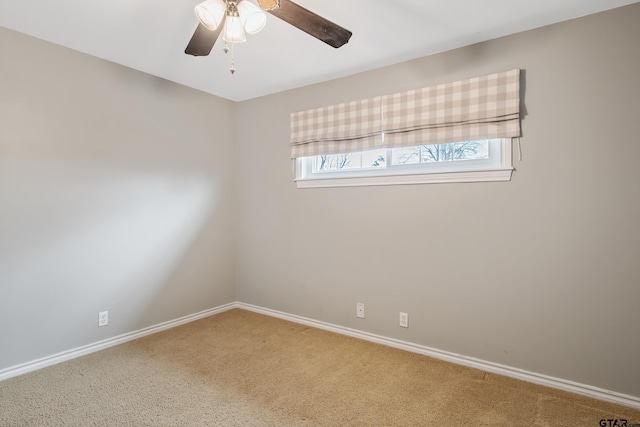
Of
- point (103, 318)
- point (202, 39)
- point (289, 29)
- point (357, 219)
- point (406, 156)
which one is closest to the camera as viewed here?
point (202, 39)

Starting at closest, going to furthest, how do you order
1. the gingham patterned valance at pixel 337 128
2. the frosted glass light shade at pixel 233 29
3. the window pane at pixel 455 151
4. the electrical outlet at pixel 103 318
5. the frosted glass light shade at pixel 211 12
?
1. the frosted glass light shade at pixel 211 12
2. the frosted glass light shade at pixel 233 29
3. the window pane at pixel 455 151
4. the electrical outlet at pixel 103 318
5. the gingham patterned valance at pixel 337 128

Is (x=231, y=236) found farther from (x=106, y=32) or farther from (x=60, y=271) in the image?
(x=106, y=32)

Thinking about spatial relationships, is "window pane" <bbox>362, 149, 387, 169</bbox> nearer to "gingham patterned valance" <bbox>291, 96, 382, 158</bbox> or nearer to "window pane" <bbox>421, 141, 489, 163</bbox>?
"gingham patterned valance" <bbox>291, 96, 382, 158</bbox>

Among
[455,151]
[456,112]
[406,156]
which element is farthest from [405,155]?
[456,112]

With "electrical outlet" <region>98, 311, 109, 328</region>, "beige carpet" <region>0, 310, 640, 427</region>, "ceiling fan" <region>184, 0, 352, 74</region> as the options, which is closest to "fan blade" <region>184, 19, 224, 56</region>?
"ceiling fan" <region>184, 0, 352, 74</region>

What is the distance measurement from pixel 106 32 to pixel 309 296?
104 inches

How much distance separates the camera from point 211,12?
1441mm

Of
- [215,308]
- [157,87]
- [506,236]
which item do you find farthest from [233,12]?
[215,308]

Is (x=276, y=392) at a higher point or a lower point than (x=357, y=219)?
lower

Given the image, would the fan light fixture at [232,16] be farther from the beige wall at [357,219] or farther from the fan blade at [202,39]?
the beige wall at [357,219]

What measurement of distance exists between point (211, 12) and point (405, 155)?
182 cm

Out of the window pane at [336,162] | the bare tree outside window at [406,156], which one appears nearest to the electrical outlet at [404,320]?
the bare tree outside window at [406,156]

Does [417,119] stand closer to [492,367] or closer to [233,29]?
[233,29]

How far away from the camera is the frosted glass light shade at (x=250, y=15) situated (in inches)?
58.7
